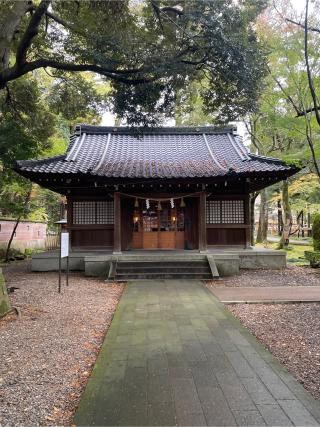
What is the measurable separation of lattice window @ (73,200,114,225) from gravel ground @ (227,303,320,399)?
26.7ft

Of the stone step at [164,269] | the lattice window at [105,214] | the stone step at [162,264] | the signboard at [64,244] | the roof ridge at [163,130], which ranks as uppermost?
the roof ridge at [163,130]

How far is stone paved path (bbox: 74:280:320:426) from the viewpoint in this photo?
9.78 feet

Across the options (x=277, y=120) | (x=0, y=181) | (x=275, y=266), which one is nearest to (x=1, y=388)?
(x=277, y=120)

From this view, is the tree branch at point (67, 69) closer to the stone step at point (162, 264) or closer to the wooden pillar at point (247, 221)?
the stone step at point (162, 264)

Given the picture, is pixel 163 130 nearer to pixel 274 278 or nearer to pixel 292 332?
pixel 274 278

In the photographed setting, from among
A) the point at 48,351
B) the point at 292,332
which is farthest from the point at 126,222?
the point at 48,351

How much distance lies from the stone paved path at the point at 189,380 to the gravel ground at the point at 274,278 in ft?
14.3

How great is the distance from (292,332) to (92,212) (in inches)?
408

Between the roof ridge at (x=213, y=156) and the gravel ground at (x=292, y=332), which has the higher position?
the roof ridge at (x=213, y=156)

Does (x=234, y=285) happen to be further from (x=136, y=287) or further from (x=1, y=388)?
(x=1, y=388)

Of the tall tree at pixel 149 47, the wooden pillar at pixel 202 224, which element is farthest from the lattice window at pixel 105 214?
the tall tree at pixel 149 47

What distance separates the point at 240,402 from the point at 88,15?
28.0 ft

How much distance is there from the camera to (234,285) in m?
10.1

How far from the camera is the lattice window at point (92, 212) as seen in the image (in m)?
14.2
